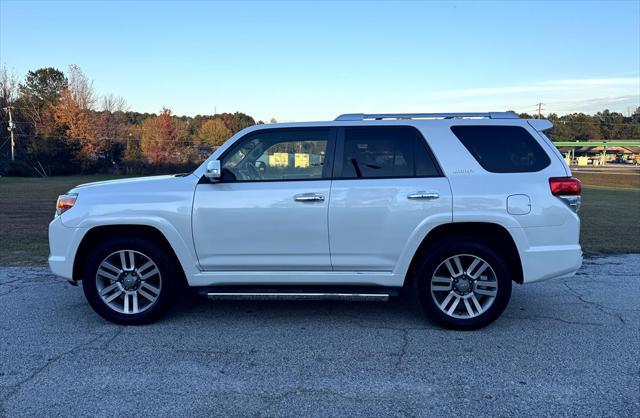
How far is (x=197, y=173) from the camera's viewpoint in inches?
181

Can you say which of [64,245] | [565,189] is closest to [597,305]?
[565,189]

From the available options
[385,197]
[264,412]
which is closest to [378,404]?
[264,412]

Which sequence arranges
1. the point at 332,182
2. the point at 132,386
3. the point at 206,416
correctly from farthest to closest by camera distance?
1. the point at 332,182
2. the point at 132,386
3. the point at 206,416

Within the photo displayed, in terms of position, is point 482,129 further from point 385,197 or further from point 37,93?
point 37,93

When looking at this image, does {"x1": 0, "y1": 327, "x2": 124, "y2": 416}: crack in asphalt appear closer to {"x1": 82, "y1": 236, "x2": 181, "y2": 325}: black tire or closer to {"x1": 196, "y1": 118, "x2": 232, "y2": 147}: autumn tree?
{"x1": 82, "y1": 236, "x2": 181, "y2": 325}: black tire

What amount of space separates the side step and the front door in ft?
0.65

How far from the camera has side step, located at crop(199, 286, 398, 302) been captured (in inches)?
173

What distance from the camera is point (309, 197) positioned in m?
4.37

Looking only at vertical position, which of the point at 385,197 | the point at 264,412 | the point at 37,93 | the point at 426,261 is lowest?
the point at 264,412

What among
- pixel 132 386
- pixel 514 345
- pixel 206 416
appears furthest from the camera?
pixel 514 345

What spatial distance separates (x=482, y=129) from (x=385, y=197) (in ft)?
3.78

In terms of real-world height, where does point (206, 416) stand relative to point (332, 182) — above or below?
below

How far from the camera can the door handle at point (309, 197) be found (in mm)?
4359

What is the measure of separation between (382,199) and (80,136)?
6494 cm
